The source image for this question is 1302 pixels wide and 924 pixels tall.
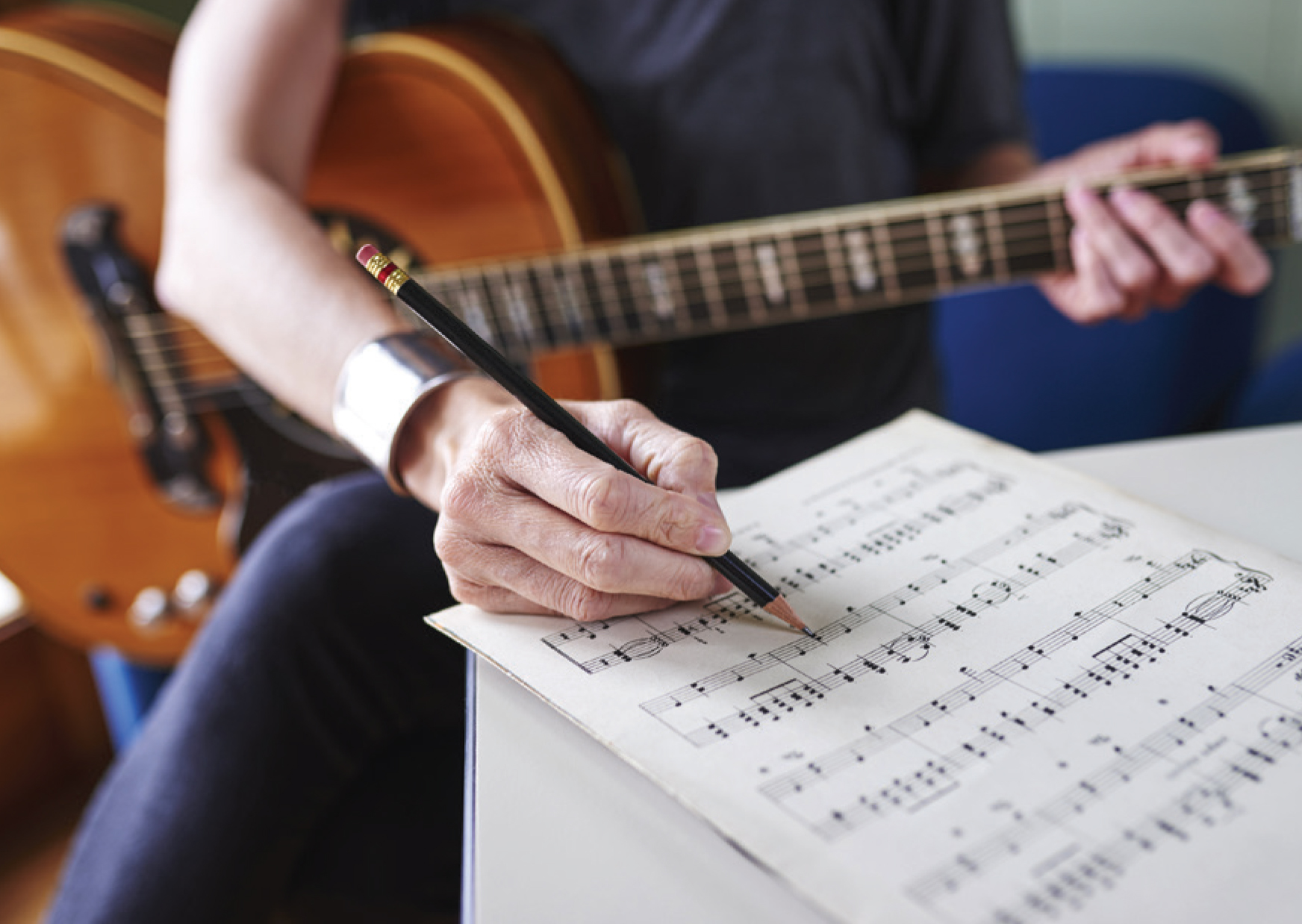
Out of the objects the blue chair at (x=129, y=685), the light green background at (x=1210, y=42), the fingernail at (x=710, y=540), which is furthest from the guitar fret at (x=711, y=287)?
the light green background at (x=1210, y=42)

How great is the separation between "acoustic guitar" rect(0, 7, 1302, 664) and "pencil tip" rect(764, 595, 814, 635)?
22.1 inches

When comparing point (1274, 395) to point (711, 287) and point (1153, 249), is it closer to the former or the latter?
point (1153, 249)

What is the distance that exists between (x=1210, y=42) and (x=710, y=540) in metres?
1.61

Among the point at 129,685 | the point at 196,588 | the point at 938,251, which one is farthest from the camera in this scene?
the point at 129,685

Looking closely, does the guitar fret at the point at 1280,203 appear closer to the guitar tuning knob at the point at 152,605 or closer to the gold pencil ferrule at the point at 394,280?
the gold pencil ferrule at the point at 394,280

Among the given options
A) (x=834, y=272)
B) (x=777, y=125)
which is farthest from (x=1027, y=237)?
(x=777, y=125)

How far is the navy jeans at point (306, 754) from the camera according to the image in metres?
0.69

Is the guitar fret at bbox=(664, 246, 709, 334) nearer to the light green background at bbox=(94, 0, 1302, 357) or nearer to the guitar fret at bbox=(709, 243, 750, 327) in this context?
the guitar fret at bbox=(709, 243, 750, 327)

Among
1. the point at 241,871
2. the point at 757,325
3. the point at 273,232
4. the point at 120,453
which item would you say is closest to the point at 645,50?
the point at 757,325

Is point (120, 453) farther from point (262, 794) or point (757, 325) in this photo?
point (757, 325)

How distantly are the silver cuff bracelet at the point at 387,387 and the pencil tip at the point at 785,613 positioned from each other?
0.25m

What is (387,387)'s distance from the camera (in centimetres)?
64

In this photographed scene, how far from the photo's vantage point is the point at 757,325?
108 centimetres

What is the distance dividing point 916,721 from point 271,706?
0.48 m
